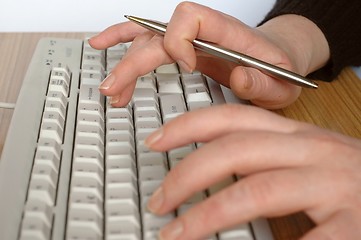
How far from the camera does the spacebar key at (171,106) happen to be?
0.54m

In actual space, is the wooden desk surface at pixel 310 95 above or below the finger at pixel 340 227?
above

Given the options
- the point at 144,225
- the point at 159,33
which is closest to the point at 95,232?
the point at 144,225

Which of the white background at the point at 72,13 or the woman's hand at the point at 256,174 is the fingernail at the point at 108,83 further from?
the white background at the point at 72,13

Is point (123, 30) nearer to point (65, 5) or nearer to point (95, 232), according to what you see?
point (65, 5)

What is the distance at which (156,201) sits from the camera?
411 mm

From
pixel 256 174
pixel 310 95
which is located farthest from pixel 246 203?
pixel 310 95

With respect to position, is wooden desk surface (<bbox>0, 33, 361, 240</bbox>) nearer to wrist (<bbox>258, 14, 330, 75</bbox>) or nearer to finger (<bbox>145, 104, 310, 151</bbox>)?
wrist (<bbox>258, 14, 330, 75</bbox>)

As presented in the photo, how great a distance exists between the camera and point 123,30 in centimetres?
65

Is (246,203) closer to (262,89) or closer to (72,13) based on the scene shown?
(262,89)

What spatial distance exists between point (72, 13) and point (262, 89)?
13.9 inches

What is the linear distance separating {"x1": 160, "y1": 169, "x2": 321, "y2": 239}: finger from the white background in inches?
18.8

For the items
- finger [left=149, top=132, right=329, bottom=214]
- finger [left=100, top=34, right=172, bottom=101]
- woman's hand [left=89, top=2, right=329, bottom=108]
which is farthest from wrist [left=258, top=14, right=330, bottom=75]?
finger [left=149, top=132, right=329, bottom=214]

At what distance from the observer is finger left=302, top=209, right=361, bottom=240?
404 millimetres

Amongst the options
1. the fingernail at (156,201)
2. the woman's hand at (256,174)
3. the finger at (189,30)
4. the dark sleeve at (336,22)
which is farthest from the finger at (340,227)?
the dark sleeve at (336,22)
